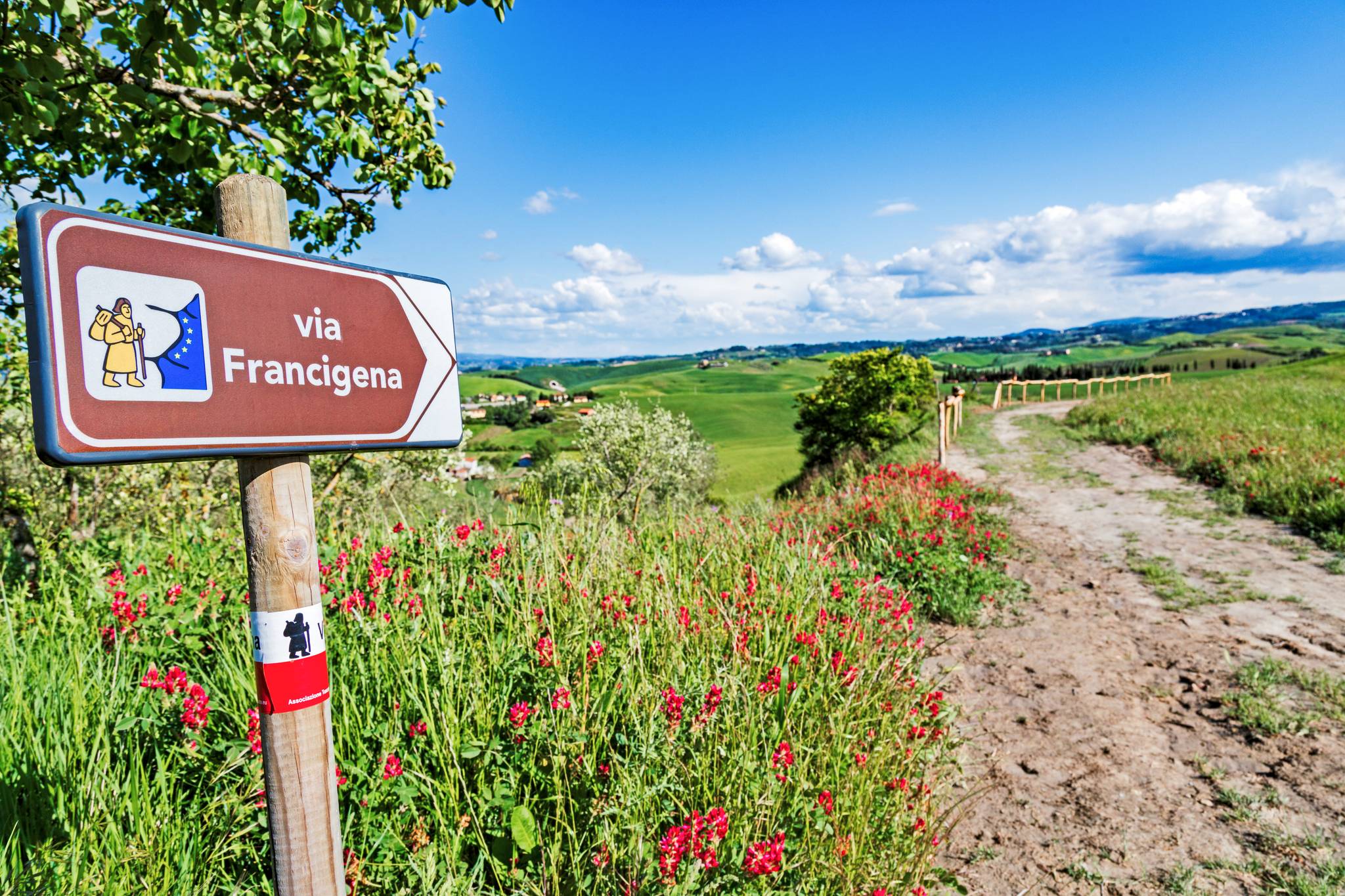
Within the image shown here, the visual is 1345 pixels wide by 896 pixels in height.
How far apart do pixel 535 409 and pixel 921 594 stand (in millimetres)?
58198

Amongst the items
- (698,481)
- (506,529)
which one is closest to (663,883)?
(506,529)

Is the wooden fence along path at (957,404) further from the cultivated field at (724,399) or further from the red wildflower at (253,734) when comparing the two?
the cultivated field at (724,399)

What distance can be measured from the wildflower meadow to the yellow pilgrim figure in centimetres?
144

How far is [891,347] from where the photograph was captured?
2697cm

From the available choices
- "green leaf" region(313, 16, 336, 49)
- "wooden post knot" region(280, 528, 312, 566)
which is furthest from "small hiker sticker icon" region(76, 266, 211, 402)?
"green leaf" region(313, 16, 336, 49)

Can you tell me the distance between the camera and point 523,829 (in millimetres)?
2096

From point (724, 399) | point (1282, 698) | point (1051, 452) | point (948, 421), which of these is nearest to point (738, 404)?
point (724, 399)

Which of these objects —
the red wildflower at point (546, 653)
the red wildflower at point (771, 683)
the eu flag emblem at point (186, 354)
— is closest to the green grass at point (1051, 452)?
the red wildflower at point (771, 683)

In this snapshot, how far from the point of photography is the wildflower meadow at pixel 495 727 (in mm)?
2029

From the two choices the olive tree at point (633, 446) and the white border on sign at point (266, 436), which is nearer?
the white border on sign at point (266, 436)

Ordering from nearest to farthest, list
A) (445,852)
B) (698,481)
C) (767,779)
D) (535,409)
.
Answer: (445,852) → (767,779) → (698,481) → (535,409)

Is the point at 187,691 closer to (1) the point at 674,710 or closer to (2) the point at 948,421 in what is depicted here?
(1) the point at 674,710

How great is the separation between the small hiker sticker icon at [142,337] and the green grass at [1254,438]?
9787 millimetres

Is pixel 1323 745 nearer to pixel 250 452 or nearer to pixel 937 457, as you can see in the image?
pixel 250 452
